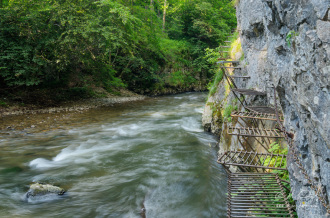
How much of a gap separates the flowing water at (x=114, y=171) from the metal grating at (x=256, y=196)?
1363mm

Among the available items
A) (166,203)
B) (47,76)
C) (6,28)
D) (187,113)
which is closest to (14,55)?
(6,28)

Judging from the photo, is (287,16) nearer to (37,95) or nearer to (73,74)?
(37,95)

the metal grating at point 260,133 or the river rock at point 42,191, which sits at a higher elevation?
the metal grating at point 260,133

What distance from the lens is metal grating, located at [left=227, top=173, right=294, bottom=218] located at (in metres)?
3.11

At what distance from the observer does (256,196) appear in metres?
3.37

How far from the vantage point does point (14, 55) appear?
11.9m

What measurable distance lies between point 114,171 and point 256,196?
4.33 meters

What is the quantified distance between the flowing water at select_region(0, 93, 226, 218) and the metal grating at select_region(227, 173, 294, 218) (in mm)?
1363

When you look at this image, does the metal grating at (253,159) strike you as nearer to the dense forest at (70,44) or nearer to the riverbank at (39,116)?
the riverbank at (39,116)

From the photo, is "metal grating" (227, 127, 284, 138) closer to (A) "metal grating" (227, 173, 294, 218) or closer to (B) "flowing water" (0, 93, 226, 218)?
(A) "metal grating" (227, 173, 294, 218)

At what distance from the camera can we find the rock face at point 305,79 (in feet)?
6.34

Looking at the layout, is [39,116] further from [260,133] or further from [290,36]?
[290,36]

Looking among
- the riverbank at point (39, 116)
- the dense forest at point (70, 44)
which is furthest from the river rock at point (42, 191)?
the dense forest at point (70, 44)

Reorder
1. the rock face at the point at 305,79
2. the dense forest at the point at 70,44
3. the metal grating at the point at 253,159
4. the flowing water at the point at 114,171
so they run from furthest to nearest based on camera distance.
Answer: the dense forest at the point at 70,44 → the flowing water at the point at 114,171 → the metal grating at the point at 253,159 → the rock face at the point at 305,79
